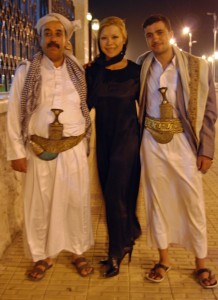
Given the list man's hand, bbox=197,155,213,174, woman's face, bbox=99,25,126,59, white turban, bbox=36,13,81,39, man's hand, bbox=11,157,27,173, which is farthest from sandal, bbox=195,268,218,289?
white turban, bbox=36,13,81,39

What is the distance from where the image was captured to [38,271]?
3266mm

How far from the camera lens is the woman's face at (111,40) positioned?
123 inches

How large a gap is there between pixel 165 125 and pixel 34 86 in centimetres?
99

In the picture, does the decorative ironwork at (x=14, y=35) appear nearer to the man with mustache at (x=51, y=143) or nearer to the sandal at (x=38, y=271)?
the man with mustache at (x=51, y=143)

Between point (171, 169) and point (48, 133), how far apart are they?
0.96 m

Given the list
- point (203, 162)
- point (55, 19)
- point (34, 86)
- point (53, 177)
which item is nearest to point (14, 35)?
point (55, 19)

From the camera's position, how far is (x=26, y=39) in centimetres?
456

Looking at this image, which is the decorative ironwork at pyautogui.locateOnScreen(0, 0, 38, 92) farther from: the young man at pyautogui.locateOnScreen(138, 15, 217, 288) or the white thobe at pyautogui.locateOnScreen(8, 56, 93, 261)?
the young man at pyautogui.locateOnScreen(138, 15, 217, 288)

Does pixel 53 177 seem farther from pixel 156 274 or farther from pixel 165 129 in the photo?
pixel 156 274

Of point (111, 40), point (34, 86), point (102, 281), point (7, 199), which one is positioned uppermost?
point (111, 40)

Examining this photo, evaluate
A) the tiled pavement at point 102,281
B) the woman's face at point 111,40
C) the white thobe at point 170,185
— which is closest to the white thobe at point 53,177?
the tiled pavement at point 102,281

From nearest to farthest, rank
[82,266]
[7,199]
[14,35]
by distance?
1. [82,266]
2. [7,199]
3. [14,35]

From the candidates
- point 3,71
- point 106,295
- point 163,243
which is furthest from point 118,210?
point 3,71

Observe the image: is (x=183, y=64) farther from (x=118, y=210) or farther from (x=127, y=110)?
(x=118, y=210)
